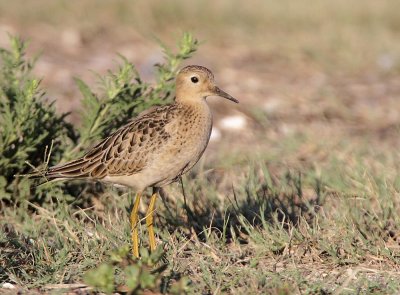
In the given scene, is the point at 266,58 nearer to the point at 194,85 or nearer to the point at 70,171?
the point at 194,85

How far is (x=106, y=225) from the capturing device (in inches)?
242

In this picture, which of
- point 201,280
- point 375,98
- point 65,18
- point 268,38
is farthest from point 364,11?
point 201,280

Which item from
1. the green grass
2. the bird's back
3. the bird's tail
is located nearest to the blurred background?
the green grass

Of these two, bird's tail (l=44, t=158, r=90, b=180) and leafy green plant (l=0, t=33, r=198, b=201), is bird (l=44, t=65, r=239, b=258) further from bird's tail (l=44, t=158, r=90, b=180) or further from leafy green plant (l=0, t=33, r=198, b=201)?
leafy green plant (l=0, t=33, r=198, b=201)

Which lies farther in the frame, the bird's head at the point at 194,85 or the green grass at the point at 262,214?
the bird's head at the point at 194,85

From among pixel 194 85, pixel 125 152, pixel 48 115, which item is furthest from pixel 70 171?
pixel 194 85

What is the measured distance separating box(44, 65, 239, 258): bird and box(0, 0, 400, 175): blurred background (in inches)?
82.7

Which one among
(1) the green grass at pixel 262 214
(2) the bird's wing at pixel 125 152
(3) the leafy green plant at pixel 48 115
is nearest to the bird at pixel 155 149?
(2) the bird's wing at pixel 125 152

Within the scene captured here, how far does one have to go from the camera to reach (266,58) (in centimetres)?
1194

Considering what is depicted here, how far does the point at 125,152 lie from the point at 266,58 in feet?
21.3

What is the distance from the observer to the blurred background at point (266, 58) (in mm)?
8966

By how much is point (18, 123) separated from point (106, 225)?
3.31ft

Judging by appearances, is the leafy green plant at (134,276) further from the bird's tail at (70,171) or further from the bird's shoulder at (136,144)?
the bird's tail at (70,171)

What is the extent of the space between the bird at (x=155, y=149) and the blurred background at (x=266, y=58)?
6.89ft
